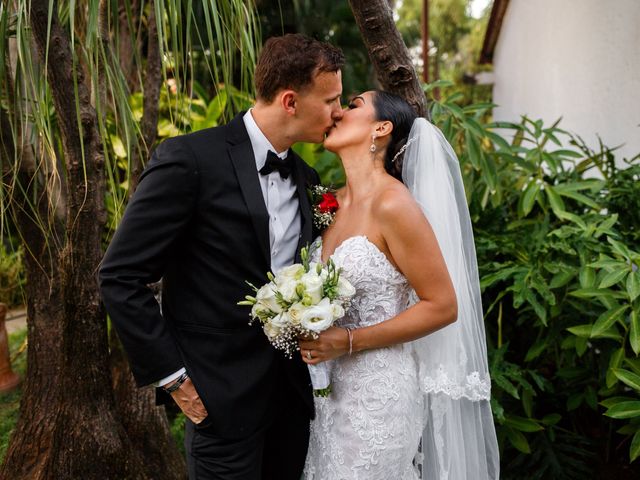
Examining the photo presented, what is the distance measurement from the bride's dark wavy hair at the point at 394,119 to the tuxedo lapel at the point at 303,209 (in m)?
0.32

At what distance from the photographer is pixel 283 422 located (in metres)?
2.20

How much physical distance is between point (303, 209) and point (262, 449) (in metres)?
0.83

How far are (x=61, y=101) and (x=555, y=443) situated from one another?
8.97 ft

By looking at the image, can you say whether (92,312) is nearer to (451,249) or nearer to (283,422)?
(283,422)

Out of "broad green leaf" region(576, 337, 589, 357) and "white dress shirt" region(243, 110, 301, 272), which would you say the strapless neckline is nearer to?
"white dress shirt" region(243, 110, 301, 272)

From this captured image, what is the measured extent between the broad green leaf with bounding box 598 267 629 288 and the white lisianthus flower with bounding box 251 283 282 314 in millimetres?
1348

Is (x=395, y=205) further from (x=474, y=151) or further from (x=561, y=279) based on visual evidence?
(x=474, y=151)

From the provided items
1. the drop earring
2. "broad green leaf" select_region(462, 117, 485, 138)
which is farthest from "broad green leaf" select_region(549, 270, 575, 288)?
the drop earring

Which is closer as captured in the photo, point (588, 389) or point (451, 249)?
point (451, 249)

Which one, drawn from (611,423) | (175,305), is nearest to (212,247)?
(175,305)

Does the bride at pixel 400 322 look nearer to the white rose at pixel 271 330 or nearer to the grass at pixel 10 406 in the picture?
the white rose at pixel 271 330

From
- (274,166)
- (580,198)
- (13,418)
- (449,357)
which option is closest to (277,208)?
(274,166)

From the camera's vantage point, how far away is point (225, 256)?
193 centimetres

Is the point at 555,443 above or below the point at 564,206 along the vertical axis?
below
